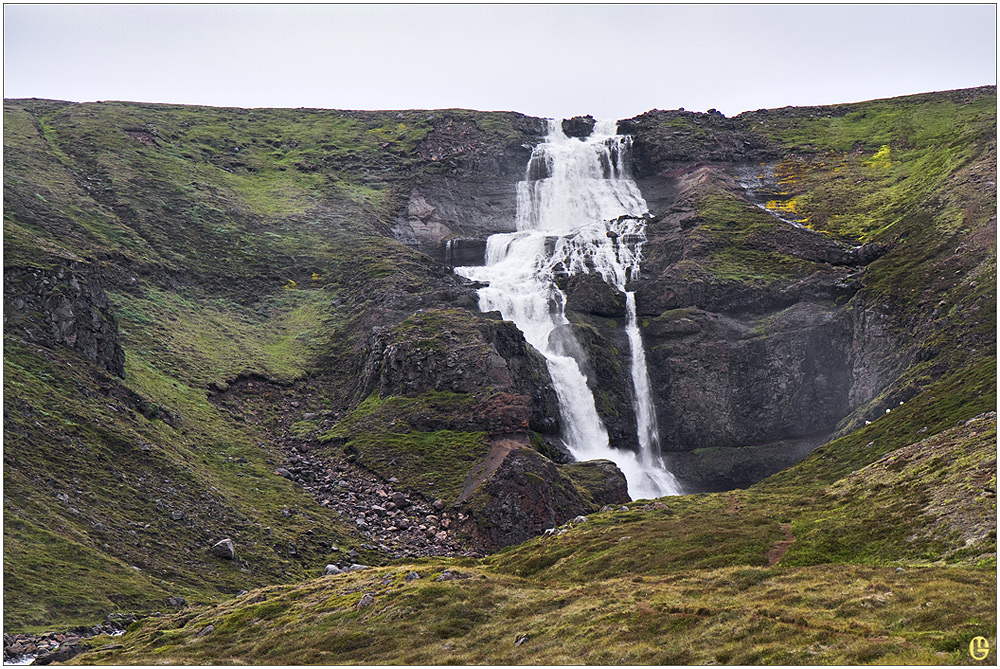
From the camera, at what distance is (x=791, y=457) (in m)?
67.7

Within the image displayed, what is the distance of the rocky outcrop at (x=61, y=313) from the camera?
50625 mm

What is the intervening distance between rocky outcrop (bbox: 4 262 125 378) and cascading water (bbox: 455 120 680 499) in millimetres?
35359

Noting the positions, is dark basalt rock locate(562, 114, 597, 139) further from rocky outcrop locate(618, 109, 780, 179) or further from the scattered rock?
the scattered rock

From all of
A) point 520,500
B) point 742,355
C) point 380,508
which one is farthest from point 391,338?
point 742,355

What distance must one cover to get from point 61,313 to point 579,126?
95.7 metres

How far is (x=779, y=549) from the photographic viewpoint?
35.7 metres

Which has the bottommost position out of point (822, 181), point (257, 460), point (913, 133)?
point (257, 460)

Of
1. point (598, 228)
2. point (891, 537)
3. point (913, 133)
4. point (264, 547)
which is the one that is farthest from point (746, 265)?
point (264, 547)

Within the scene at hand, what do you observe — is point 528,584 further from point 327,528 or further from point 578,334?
point 578,334

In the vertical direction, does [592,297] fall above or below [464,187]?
below

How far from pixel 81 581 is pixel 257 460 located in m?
22.1

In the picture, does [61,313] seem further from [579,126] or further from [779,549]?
Result: [579,126]

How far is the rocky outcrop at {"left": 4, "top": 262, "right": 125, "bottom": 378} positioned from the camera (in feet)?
166

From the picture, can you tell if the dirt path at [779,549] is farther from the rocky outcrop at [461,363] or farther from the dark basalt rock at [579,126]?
the dark basalt rock at [579,126]
